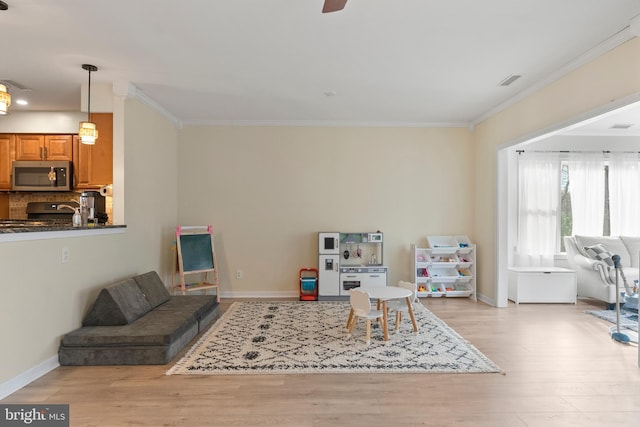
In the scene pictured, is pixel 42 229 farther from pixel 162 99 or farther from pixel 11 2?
pixel 162 99

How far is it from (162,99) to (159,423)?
403cm

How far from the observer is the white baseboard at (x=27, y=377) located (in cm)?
256

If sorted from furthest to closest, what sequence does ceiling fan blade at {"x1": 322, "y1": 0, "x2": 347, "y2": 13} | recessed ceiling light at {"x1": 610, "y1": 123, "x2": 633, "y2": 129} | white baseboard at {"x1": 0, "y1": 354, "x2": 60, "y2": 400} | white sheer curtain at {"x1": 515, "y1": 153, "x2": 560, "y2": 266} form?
white sheer curtain at {"x1": 515, "y1": 153, "x2": 560, "y2": 266} → recessed ceiling light at {"x1": 610, "y1": 123, "x2": 633, "y2": 129} → white baseboard at {"x1": 0, "y1": 354, "x2": 60, "y2": 400} → ceiling fan blade at {"x1": 322, "y1": 0, "x2": 347, "y2": 13}

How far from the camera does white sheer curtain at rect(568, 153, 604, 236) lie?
20.0 feet

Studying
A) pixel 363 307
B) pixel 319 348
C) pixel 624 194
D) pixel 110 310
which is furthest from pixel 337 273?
pixel 624 194

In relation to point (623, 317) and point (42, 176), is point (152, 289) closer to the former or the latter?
point (42, 176)

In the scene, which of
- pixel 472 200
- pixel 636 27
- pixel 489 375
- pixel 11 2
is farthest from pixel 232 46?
pixel 472 200

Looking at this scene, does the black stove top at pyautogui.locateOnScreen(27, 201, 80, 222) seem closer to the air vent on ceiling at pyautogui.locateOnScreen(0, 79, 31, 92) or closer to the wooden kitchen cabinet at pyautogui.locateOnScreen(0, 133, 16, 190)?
the wooden kitchen cabinet at pyautogui.locateOnScreen(0, 133, 16, 190)

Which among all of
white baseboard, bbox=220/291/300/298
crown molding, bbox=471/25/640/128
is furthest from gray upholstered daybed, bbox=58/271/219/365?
crown molding, bbox=471/25/640/128

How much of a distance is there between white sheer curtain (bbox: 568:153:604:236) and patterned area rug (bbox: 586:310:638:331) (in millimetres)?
1610

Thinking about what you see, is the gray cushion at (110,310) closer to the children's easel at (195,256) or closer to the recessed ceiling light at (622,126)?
the children's easel at (195,256)

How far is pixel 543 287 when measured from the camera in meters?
5.43

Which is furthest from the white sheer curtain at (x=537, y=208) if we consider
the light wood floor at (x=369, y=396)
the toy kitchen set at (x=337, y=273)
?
the light wood floor at (x=369, y=396)

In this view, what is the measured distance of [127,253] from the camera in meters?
4.27
